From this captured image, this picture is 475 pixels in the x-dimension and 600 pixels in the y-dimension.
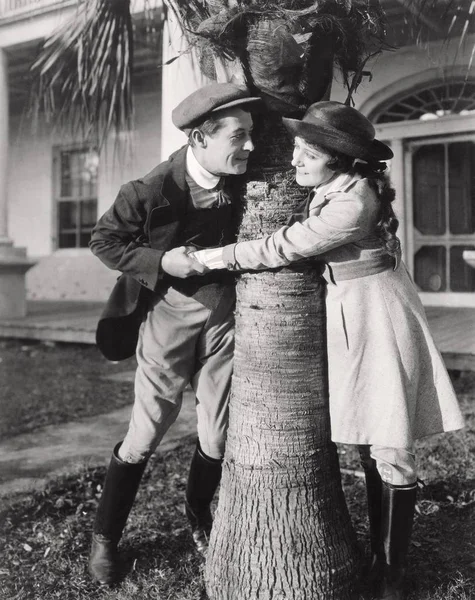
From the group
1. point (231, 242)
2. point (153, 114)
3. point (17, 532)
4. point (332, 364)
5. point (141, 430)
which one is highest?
point (153, 114)

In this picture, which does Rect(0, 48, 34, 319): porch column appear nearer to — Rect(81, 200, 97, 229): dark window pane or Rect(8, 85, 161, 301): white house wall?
Rect(8, 85, 161, 301): white house wall

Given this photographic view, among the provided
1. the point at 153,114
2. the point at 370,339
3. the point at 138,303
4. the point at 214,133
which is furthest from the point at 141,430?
the point at 153,114

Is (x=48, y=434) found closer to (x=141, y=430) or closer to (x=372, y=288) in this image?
(x=141, y=430)

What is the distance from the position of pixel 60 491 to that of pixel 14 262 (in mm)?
6942

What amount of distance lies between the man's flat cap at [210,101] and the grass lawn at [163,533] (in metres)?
1.84

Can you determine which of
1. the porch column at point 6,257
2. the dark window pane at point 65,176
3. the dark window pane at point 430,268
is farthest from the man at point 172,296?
the dark window pane at point 65,176

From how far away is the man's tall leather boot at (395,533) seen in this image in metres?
2.39

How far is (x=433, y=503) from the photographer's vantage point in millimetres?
3506

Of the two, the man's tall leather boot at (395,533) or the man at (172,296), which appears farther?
the man at (172,296)

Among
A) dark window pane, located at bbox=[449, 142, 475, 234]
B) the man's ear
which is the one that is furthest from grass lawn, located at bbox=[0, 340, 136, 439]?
dark window pane, located at bbox=[449, 142, 475, 234]

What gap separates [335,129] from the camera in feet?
7.45

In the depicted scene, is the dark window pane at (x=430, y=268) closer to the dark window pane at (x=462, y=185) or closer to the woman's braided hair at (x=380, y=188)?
the dark window pane at (x=462, y=185)

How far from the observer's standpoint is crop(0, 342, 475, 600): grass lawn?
2.68 m

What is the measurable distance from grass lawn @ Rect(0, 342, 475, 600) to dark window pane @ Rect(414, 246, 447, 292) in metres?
4.65
